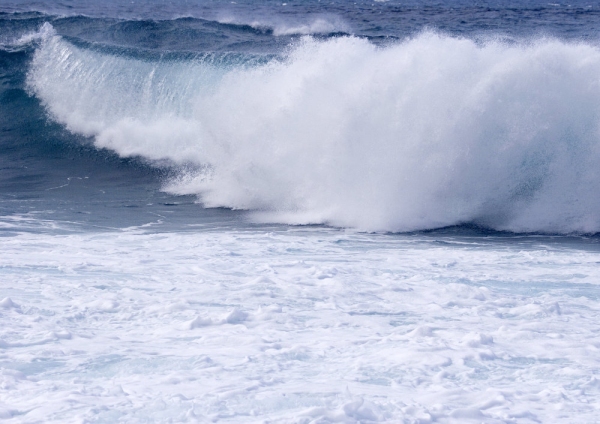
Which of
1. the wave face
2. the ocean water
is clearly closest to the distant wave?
the ocean water

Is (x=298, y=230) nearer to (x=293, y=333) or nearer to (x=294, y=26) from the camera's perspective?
(x=293, y=333)

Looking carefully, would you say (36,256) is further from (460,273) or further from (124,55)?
(124,55)

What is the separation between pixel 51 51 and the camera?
17.0 m

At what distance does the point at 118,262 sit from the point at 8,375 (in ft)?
8.54

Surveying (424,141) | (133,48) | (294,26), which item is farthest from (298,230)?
(294,26)

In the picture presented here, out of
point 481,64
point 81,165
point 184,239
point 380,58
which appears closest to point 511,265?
point 184,239

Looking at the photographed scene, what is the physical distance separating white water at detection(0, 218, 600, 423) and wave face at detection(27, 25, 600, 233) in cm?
181

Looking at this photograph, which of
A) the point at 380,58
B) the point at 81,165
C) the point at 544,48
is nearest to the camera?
the point at 544,48

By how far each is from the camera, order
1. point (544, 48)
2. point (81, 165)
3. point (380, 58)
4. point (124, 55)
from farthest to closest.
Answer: point (124, 55) < point (81, 165) < point (380, 58) < point (544, 48)

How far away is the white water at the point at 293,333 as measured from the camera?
13.4ft

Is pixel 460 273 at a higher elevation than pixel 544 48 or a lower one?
lower

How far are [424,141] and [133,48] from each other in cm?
873

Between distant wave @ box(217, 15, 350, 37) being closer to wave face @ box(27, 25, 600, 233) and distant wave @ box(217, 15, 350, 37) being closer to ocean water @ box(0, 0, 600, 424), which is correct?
ocean water @ box(0, 0, 600, 424)

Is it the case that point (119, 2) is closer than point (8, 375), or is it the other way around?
point (8, 375)
